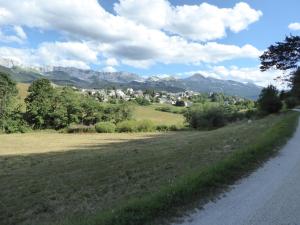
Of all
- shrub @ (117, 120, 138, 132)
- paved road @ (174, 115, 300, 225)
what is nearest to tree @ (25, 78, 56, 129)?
shrub @ (117, 120, 138, 132)

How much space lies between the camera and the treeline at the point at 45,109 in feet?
274

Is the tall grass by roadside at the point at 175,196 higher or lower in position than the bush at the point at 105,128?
higher

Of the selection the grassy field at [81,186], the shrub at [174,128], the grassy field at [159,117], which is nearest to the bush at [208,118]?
the shrub at [174,128]

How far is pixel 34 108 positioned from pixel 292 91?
53.5 meters

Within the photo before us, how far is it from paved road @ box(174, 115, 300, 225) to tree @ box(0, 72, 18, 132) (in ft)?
255

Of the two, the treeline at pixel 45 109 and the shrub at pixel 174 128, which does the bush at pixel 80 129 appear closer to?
the treeline at pixel 45 109

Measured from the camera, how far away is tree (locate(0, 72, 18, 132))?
83.1 metres

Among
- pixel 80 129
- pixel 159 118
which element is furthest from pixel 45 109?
pixel 159 118

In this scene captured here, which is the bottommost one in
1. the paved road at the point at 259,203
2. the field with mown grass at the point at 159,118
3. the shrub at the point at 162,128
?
the shrub at the point at 162,128

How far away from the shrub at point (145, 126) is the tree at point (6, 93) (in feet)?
92.8

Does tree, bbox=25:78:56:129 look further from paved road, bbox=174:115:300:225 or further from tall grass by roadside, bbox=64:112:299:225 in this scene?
paved road, bbox=174:115:300:225

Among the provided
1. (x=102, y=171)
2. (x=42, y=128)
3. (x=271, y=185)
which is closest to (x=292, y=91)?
(x=42, y=128)

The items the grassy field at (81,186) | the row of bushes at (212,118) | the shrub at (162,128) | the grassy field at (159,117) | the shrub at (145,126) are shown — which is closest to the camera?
the grassy field at (81,186)

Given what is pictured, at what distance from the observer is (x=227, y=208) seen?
8805 mm
